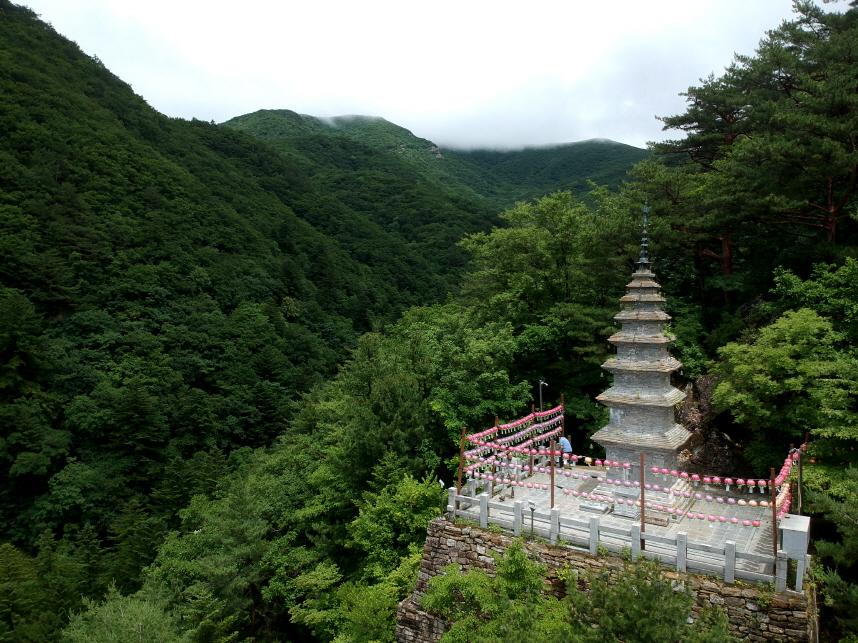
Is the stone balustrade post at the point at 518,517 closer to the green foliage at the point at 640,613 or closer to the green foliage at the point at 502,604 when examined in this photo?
A: the green foliage at the point at 502,604

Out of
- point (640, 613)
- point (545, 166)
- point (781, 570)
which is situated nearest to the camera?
point (640, 613)

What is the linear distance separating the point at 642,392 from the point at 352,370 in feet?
30.5

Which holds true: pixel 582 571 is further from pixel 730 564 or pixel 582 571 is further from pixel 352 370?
pixel 352 370

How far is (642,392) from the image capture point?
40.2ft

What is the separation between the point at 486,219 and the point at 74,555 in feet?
201

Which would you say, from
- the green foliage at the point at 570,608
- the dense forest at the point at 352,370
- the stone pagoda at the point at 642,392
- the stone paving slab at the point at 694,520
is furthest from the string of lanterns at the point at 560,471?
the green foliage at the point at 570,608

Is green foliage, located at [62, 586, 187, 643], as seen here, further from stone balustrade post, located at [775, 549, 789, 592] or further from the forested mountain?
the forested mountain

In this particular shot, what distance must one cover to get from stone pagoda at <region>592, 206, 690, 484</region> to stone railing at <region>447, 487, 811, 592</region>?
6.51 ft

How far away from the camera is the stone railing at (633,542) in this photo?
873 cm

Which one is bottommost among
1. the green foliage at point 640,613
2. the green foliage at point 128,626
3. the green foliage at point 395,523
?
the green foliage at point 128,626

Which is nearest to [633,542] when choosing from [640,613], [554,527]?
[554,527]

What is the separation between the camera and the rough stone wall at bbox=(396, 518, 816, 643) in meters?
8.29

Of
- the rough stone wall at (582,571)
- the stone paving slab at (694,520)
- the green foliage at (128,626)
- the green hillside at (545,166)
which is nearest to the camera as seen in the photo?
the rough stone wall at (582,571)

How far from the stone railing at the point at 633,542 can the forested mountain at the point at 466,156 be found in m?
68.9
